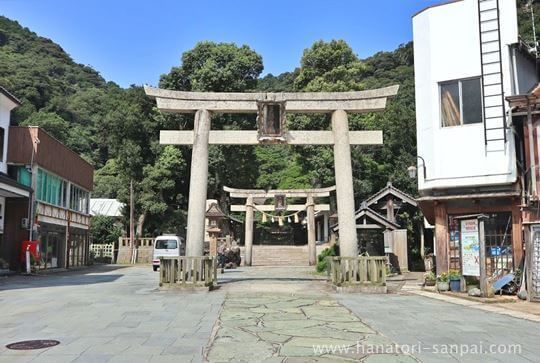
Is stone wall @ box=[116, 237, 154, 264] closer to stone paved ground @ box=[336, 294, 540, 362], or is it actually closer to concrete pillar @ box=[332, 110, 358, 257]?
concrete pillar @ box=[332, 110, 358, 257]

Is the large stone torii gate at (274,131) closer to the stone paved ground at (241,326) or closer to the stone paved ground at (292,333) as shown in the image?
the stone paved ground at (241,326)

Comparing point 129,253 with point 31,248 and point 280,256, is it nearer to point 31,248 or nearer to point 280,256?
point 280,256

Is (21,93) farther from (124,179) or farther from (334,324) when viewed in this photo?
(334,324)

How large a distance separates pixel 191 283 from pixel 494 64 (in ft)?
36.8

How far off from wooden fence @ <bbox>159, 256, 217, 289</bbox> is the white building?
24.5 ft

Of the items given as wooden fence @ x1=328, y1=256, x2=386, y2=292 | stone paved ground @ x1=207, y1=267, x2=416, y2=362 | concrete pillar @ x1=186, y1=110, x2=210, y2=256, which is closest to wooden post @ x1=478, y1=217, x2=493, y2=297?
wooden fence @ x1=328, y1=256, x2=386, y2=292

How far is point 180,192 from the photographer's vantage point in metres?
43.5

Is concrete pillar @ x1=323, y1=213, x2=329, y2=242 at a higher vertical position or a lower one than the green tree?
lower

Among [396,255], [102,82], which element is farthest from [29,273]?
[102,82]

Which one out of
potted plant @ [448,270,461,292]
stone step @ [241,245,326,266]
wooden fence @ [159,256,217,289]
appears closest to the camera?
wooden fence @ [159,256,217,289]

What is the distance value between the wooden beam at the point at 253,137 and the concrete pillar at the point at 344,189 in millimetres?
419

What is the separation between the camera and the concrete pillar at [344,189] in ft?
49.6

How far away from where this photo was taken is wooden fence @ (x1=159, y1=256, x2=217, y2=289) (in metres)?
14.0

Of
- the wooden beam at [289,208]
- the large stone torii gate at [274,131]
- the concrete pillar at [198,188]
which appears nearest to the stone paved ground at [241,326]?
the concrete pillar at [198,188]
